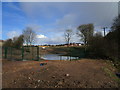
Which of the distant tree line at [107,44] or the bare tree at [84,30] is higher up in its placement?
the bare tree at [84,30]

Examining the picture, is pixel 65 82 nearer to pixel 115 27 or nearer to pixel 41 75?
pixel 41 75

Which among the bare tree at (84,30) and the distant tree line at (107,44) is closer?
the distant tree line at (107,44)

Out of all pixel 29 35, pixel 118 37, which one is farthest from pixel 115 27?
pixel 29 35

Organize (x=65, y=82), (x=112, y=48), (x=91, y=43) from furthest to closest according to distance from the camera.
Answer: (x=91, y=43) < (x=112, y=48) < (x=65, y=82)

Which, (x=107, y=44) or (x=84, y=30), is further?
(x=84, y=30)

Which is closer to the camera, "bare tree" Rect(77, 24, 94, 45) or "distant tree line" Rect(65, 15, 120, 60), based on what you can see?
"distant tree line" Rect(65, 15, 120, 60)

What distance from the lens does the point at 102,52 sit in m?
14.8

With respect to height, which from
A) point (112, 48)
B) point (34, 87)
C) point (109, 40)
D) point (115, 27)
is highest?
point (115, 27)

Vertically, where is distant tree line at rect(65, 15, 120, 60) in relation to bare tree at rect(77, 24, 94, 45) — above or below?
below

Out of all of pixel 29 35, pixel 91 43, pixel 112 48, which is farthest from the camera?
pixel 29 35

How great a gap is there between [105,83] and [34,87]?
362 cm

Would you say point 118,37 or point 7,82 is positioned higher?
point 118,37

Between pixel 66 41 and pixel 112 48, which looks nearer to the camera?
pixel 112 48

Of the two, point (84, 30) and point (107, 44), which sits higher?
point (84, 30)
